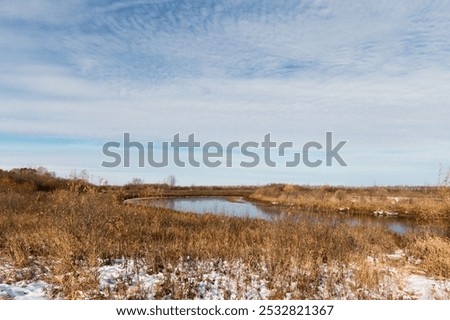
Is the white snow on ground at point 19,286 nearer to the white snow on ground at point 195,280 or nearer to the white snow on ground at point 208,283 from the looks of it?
the white snow on ground at point 208,283

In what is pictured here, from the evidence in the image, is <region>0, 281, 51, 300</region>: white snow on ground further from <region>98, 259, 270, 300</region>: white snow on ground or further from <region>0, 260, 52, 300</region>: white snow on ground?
<region>98, 259, 270, 300</region>: white snow on ground

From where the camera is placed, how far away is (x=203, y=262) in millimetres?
9281

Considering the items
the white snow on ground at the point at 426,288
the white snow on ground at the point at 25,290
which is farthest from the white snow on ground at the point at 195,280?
the white snow on ground at the point at 426,288

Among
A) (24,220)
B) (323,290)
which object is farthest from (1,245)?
(323,290)

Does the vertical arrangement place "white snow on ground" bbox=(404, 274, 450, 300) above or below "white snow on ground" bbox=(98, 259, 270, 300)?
below

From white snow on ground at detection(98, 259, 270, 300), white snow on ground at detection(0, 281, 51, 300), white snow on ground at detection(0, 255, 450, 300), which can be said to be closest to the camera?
white snow on ground at detection(0, 281, 51, 300)

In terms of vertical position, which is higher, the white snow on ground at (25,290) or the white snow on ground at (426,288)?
the white snow on ground at (25,290)

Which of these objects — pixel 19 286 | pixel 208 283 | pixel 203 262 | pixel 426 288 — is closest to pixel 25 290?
pixel 19 286

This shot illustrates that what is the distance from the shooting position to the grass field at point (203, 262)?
7.46 m

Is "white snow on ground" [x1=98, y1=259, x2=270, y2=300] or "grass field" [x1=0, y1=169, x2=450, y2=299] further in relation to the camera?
"grass field" [x1=0, y1=169, x2=450, y2=299]

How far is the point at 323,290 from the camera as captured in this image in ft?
25.4

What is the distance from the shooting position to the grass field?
7.46 meters

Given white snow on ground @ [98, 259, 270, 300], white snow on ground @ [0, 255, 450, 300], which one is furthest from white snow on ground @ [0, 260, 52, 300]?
white snow on ground @ [98, 259, 270, 300]
